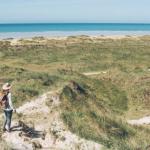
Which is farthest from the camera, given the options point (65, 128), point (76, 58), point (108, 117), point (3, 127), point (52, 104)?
point (76, 58)

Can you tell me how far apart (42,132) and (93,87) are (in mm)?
19898

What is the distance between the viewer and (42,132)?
30.0 meters

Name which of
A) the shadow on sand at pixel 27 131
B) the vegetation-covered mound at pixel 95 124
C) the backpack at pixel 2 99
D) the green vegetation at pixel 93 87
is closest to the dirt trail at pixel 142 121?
the green vegetation at pixel 93 87

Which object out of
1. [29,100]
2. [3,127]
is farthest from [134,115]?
[3,127]

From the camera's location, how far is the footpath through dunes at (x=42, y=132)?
27891 mm

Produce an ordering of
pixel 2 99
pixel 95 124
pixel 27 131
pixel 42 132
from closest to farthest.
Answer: pixel 2 99, pixel 27 131, pixel 42 132, pixel 95 124

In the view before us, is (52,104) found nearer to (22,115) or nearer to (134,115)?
(22,115)

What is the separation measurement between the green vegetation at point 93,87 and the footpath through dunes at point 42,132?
26.4 inches

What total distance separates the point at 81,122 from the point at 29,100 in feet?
16.8

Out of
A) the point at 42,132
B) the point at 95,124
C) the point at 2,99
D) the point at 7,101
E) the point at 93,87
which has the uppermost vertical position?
the point at 2,99

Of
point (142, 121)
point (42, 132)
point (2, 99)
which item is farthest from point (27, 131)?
point (142, 121)

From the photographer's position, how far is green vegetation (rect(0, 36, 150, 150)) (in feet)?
107

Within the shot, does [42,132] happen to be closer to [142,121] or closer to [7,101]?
[7,101]

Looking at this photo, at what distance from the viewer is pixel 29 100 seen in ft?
117
